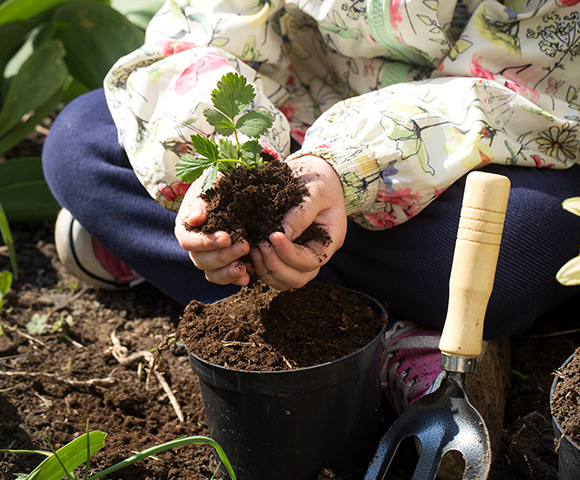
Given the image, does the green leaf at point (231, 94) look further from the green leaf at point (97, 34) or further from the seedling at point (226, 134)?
the green leaf at point (97, 34)

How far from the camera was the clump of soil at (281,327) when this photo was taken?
0.93 m

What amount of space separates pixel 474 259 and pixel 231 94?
401mm

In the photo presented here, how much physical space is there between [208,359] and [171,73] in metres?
0.59

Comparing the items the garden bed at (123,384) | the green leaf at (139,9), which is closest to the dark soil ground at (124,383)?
the garden bed at (123,384)

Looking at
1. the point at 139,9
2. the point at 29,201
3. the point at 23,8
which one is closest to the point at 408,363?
the point at 29,201

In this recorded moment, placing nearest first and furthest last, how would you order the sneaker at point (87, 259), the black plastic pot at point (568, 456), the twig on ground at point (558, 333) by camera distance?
the black plastic pot at point (568, 456) → the twig on ground at point (558, 333) → the sneaker at point (87, 259)

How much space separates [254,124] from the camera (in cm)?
93

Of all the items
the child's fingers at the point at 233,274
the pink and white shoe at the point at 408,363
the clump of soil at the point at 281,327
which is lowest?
the pink and white shoe at the point at 408,363

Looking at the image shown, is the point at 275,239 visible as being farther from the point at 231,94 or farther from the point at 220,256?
the point at 231,94

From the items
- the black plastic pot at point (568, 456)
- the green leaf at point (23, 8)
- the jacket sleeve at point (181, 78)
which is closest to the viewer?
the black plastic pot at point (568, 456)

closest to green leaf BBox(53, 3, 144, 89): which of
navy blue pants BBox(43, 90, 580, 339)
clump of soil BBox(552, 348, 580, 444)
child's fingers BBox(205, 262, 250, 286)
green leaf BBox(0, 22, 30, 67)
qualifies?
green leaf BBox(0, 22, 30, 67)

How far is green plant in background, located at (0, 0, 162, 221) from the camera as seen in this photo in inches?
73.3

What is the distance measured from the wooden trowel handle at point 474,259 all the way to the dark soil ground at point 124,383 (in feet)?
0.85

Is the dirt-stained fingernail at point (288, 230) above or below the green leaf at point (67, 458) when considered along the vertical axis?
above
